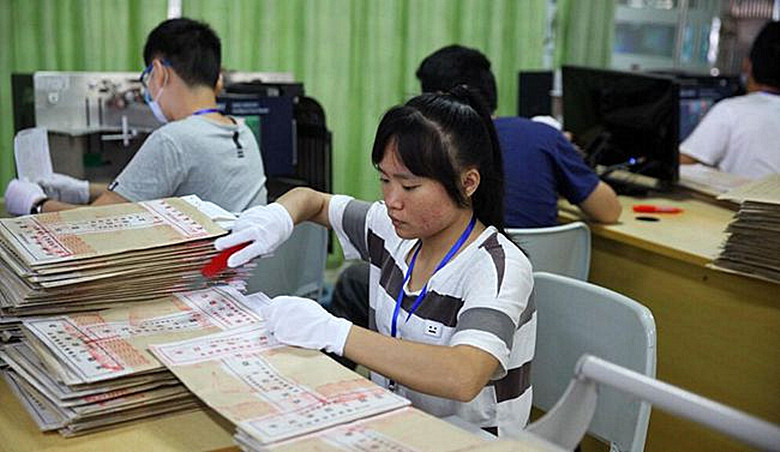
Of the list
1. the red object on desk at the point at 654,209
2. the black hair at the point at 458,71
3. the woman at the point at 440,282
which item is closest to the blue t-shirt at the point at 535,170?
the black hair at the point at 458,71

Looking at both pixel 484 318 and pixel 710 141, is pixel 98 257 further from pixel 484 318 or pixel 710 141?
pixel 710 141

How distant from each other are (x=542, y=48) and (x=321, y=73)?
1.29 meters

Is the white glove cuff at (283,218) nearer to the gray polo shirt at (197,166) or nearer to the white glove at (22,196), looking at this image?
the gray polo shirt at (197,166)

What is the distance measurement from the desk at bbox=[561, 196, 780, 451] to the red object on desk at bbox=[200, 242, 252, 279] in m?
1.14

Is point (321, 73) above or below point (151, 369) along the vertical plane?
above

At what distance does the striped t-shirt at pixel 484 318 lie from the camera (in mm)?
1211

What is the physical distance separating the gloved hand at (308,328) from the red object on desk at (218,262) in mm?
181

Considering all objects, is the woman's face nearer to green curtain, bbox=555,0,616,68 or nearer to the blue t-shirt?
the blue t-shirt

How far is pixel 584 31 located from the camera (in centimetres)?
454

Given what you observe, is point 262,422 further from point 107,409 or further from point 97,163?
point 97,163

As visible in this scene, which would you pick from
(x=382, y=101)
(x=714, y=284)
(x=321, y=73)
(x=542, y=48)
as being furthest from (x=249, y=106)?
(x=542, y=48)

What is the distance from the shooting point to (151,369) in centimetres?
109

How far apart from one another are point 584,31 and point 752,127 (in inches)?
69.2

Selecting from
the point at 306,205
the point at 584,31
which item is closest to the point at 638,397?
the point at 306,205
